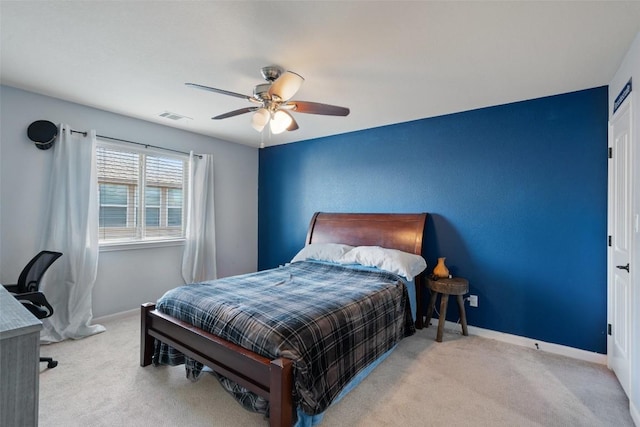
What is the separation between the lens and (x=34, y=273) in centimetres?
268

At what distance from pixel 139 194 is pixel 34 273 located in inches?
58.0

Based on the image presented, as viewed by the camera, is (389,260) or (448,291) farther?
(389,260)

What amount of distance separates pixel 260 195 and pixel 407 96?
3.21m

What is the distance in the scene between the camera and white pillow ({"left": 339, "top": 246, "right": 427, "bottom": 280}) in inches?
124

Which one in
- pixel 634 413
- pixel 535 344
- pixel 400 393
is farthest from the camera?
pixel 535 344

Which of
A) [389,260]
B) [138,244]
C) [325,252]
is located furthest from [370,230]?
[138,244]

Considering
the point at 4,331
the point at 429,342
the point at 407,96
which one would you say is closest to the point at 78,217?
the point at 4,331

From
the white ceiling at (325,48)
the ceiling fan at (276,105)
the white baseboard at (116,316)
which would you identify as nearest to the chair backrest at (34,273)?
the white baseboard at (116,316)

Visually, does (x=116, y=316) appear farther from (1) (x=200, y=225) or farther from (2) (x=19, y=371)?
(2) (x=19, y=371)

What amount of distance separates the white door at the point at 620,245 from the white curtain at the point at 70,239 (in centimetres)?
475

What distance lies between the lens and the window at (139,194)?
3.63m

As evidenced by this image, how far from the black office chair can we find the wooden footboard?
0.77 meters

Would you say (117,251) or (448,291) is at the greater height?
(117,251)

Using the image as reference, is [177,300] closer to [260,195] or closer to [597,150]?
[260,195]
